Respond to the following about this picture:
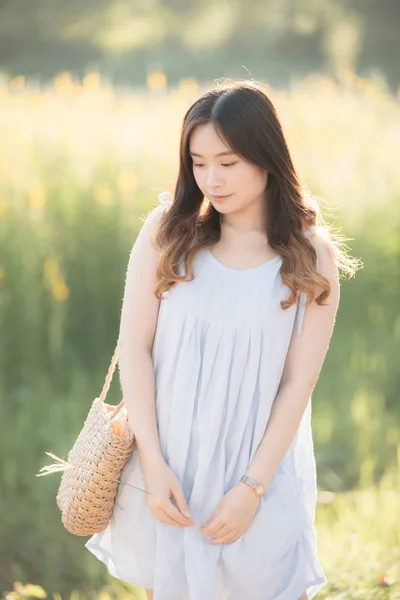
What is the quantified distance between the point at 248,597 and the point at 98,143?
3.27 metres

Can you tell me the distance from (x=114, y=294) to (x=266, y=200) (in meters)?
2.63

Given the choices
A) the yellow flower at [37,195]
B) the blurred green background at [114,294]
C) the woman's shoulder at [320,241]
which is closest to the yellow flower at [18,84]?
the blurred green background at [114,294]

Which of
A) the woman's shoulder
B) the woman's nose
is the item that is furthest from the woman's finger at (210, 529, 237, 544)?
the woman's nose

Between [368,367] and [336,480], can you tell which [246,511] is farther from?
[368,367]

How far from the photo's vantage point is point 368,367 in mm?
4801

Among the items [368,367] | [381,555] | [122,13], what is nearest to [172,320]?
[381,555]

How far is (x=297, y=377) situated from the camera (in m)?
2.09

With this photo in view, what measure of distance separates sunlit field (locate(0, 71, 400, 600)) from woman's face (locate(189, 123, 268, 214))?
5.19 feet

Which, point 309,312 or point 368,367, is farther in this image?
point 368,367

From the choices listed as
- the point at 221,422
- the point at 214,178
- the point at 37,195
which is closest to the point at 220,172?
the point at 214,178

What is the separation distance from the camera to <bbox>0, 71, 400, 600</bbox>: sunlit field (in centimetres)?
357

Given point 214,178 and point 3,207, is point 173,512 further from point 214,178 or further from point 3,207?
point 3,207

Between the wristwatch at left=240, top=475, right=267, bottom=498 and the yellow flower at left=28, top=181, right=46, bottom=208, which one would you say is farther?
the yellow flower at left=28, top=181, right=46, bottom=208

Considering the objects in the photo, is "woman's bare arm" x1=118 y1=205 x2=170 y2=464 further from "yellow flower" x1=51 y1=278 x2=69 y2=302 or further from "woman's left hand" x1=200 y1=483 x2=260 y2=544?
"yellow flower" x1=51 y1=278 x2=69 y2=302
